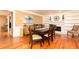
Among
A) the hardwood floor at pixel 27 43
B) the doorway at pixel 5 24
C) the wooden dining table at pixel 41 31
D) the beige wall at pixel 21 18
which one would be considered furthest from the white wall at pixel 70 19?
the doorway at pixel 5 24

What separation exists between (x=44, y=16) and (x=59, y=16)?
1.10 ft

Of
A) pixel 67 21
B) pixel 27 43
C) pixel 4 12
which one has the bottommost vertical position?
pixel 27 43

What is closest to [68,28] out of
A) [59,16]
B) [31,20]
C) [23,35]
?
[59,16]

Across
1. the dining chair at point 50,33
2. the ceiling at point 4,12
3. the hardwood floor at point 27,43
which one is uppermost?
the ceiling at point 4,12

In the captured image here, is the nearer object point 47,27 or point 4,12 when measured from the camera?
point 4,12

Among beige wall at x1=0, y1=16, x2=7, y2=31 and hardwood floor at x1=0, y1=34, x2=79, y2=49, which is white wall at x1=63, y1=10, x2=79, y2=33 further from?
beige wall at x1=0, y1=16, x2=7, y2=31

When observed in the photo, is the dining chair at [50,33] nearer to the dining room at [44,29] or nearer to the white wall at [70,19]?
the dining room at [44,29]

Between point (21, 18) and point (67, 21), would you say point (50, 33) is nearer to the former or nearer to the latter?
point (67, 21)

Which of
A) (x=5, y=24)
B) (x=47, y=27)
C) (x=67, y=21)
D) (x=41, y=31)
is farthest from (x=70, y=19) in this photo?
(x=5, y=24)

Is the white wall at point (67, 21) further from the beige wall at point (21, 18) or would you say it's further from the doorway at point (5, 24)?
the doorway at point (5, 24)

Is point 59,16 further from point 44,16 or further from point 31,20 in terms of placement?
point 31,20

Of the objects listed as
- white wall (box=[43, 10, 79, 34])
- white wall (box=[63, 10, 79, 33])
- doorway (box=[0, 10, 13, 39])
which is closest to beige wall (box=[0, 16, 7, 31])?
doorway (box=[0, 10, 13, 39])

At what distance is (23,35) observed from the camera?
222cm

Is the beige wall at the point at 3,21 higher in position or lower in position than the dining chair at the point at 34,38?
higher
